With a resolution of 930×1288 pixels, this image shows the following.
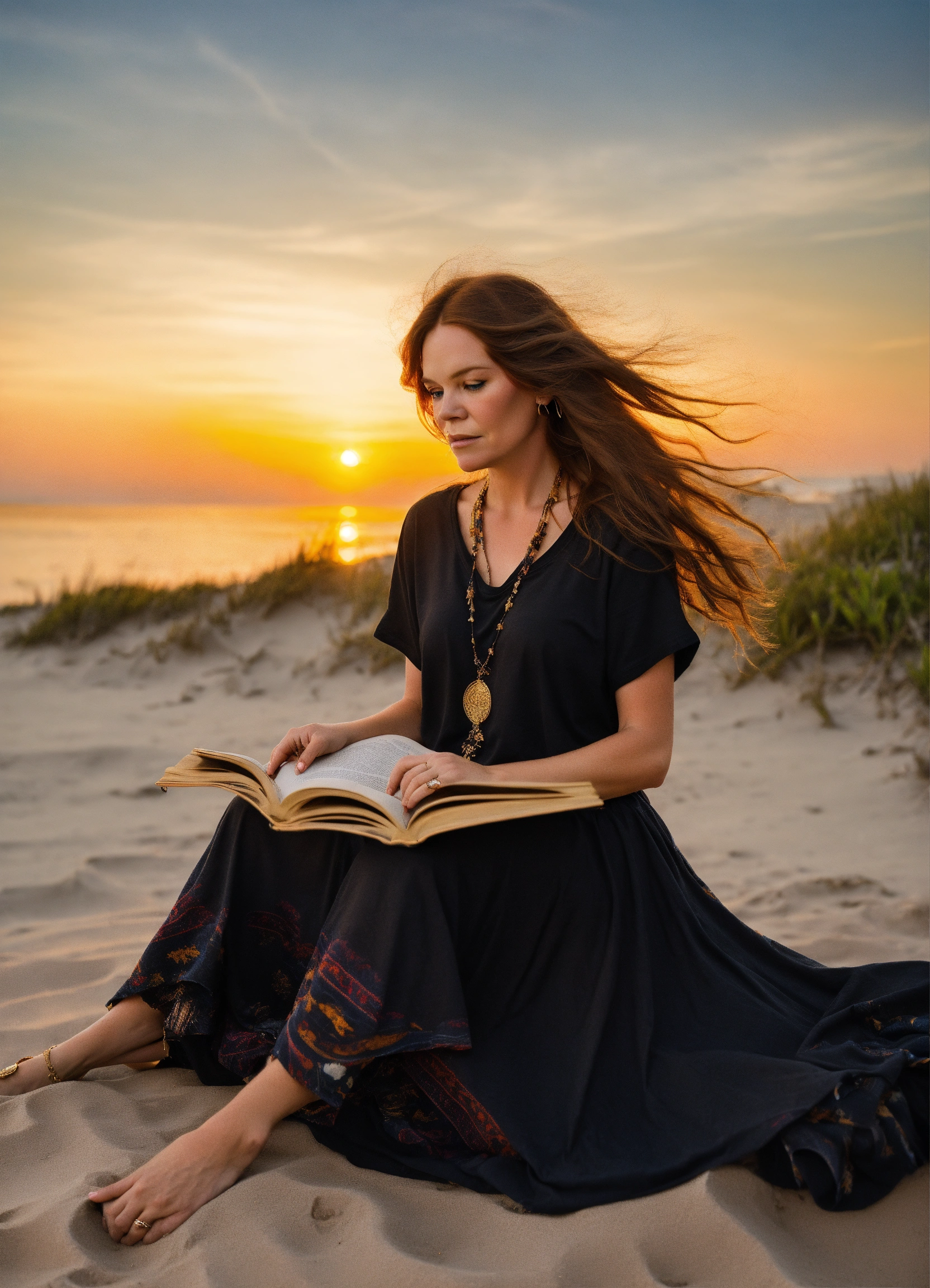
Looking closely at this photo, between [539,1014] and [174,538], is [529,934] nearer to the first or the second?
[539,1014]

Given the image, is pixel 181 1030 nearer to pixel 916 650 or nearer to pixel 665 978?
pixel 665 978

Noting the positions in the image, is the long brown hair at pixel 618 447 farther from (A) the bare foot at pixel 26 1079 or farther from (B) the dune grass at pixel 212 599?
(B) the dune grass at pixel 212 599

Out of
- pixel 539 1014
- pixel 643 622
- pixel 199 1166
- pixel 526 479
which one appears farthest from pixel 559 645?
pixel 199 1166

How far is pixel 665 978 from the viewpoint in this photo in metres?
2.34

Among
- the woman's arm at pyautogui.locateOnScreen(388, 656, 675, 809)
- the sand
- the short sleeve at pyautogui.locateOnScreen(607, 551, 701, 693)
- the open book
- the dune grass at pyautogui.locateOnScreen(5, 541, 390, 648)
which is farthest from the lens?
the dune grass at pyautogui.locateOnScreen(5, 541, 390, 648)

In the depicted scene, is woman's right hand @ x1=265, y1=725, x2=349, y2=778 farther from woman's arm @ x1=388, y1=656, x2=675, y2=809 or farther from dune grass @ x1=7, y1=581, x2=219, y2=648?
dune grass @ x1=7, y1=581, x2=219, y2=648

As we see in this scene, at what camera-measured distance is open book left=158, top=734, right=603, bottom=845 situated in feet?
6.46

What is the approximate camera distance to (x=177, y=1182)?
6.54 feet

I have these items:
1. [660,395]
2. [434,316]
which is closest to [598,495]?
[660,395]

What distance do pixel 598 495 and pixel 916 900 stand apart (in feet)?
6.55

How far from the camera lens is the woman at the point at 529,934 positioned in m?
2.04

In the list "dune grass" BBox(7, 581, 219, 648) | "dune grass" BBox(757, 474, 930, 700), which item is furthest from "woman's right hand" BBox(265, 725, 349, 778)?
"dune grass" BBox(7, 581, 219, 648)

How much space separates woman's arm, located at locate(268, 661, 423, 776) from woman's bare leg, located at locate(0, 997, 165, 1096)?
647 millimetres

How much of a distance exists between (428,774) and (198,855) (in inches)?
108
